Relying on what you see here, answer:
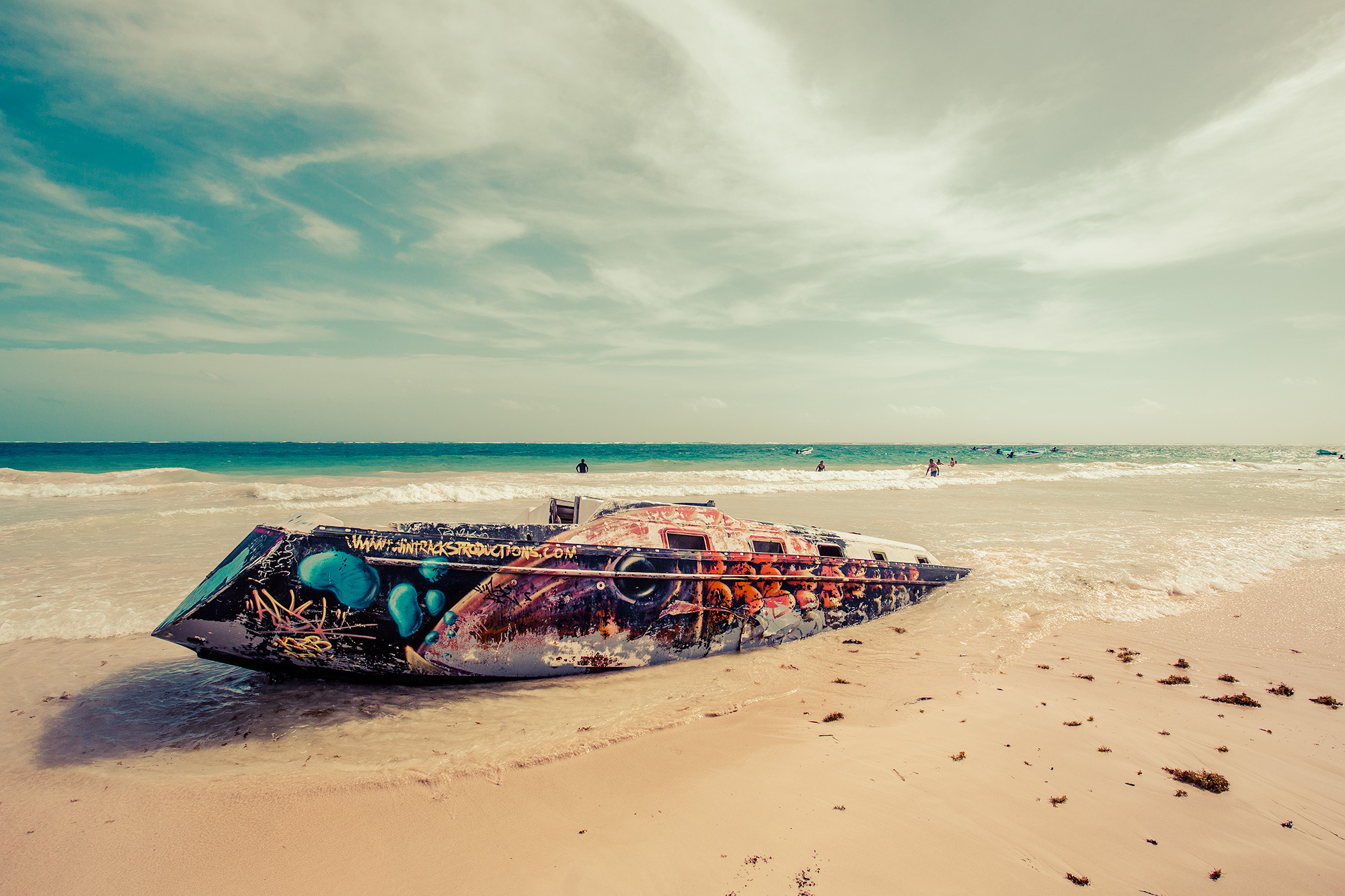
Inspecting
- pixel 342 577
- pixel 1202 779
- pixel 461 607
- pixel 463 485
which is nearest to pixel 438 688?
pixel 461 607

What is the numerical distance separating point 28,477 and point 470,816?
36.0 m

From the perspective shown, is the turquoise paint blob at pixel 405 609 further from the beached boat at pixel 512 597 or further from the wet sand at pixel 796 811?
the wet sand at pixel 796 811

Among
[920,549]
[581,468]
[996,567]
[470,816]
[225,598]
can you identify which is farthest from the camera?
[581,468]

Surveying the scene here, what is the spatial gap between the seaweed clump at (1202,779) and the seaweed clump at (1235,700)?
1540 millimetres

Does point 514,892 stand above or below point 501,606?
below

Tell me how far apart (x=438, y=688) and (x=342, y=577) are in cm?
151

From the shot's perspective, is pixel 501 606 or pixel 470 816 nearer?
pixel 470 816

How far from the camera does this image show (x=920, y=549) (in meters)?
8.42

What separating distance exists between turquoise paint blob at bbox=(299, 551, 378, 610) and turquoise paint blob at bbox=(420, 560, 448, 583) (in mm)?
399

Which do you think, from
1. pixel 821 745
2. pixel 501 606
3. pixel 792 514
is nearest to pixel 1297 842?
pixel 821 745

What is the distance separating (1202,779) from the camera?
3.70 metres

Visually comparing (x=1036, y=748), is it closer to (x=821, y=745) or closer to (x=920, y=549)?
(x=821, y=745)

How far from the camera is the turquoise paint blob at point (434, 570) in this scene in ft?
16.6

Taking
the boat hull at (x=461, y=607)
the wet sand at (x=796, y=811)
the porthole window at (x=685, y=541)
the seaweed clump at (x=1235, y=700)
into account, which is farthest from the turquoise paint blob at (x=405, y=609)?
the seaweed clump at (x=1235, y=700)
